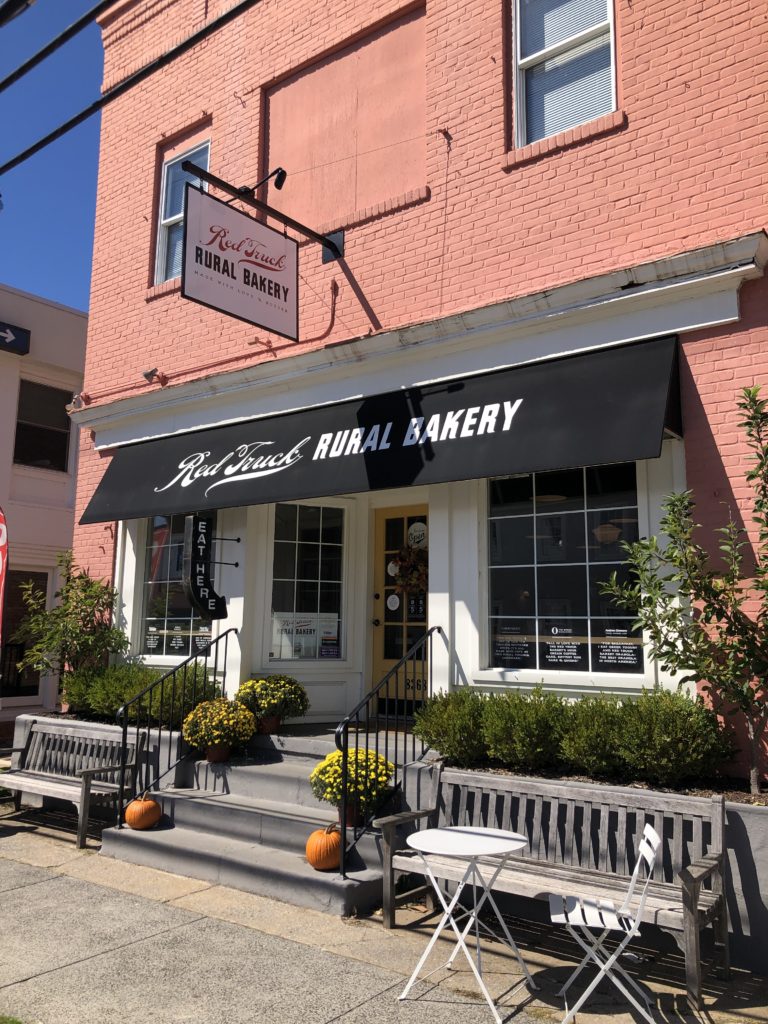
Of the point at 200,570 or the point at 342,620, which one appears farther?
the point at 342,620

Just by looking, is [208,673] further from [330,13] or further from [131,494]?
[330,13]

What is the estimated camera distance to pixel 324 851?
568 cm

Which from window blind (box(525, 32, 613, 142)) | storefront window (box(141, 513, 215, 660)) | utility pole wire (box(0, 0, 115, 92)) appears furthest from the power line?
storefront window (box(141, 513, 215, 660))

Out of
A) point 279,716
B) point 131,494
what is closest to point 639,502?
point 279,716

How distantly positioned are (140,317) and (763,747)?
8377 mm

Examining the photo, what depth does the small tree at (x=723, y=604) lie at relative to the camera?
16.4 ft

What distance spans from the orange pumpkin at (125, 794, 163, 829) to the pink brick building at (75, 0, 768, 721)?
181 centimetres

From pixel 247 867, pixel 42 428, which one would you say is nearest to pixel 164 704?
pixel 247 867

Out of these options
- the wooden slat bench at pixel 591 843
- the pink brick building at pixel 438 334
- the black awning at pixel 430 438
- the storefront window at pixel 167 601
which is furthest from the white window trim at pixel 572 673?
the storefront window at pixel 167 601

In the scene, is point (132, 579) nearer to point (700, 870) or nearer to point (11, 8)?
point (11, 8)

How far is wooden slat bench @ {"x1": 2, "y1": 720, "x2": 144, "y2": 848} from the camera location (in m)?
Answer: 7.36

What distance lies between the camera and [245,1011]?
4.08 meters

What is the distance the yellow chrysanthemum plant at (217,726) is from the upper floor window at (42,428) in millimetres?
8124

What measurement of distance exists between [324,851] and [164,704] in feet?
9.74
